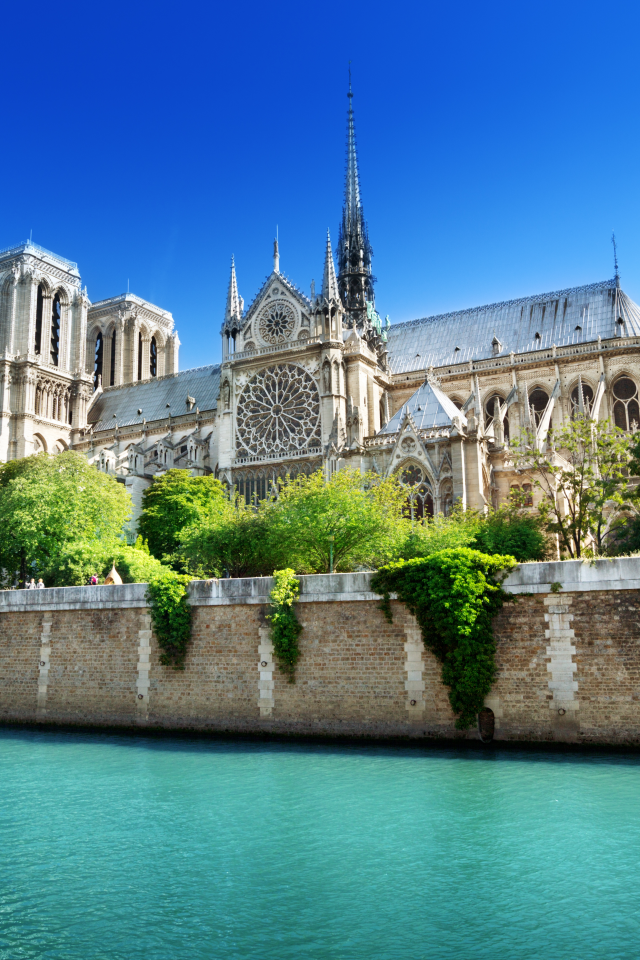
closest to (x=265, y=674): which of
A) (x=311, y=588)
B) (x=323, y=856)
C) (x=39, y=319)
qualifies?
(x=311, y=588)

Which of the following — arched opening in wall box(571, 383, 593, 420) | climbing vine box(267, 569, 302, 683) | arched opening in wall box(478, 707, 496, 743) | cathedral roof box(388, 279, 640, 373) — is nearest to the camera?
arched opening in wall box(478, 707, 496, 743)

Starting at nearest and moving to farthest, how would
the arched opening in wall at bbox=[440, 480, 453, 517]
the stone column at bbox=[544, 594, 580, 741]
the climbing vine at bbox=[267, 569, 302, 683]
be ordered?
the stone column at bbox=[544, 594, 580, 741] < the climbing vine at bbox=[267, 569, 302, 683] < the arched opening in wall at bbox=[440, 480, 453, 517]

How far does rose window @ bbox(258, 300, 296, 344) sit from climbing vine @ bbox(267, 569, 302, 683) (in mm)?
27250

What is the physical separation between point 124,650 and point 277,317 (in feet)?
90.2

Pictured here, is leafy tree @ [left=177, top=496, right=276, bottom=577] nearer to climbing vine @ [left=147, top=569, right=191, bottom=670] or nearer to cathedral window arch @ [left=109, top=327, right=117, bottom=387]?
climbing vine @ [left=147, top=569, right=191, bottom=670]

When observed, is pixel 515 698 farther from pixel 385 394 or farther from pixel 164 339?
pixel 164 339

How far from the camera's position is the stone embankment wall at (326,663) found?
16719mm

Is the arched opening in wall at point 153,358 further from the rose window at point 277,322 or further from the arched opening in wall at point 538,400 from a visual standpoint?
the arched opening in wall at point 538,400

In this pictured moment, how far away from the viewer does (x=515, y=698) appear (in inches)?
680

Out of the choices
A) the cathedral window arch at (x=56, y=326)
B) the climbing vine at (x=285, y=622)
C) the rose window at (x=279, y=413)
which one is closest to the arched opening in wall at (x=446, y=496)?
the rose window at (x=279, y=413)

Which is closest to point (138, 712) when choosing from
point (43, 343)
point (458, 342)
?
point (458, 342)

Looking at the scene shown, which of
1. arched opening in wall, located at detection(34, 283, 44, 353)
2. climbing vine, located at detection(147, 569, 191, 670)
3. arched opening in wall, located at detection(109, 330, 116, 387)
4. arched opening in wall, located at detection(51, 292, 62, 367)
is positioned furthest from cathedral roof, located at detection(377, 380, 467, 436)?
arched opening in wall, located at detection(109, 330, 116, 387)

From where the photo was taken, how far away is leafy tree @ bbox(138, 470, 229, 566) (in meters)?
37.5

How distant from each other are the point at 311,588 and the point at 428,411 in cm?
1981
